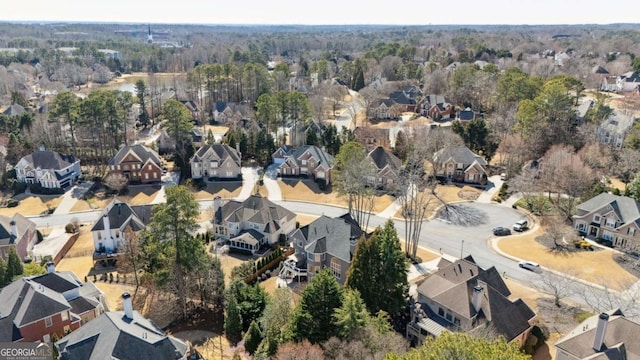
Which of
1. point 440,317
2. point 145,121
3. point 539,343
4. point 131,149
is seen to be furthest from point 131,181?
point 539,343

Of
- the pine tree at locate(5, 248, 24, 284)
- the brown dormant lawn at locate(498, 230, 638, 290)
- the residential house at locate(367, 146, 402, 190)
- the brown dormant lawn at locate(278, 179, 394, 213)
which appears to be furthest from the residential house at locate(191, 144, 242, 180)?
the brown dormant lawn at locate(498, 230, 638, 290)

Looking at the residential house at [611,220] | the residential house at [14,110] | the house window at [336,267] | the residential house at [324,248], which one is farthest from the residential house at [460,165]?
the residential house at [14,110]

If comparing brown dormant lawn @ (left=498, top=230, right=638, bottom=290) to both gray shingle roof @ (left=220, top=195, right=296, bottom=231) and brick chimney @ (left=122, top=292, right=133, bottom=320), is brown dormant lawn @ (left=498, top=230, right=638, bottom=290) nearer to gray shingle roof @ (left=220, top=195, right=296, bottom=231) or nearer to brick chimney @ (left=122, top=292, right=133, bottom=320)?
gray shingle roof @ (left=220, top=195, right=296, bottom=231)

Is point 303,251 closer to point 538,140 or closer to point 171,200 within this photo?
point 171,200

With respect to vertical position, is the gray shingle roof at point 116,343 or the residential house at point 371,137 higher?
the residential house at point 371,137

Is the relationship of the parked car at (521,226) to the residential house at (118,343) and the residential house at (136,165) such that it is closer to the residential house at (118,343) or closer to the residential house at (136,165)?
the residential house at (118,343)

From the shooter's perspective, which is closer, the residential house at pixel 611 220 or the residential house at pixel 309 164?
the residential house at pixel 611 220
